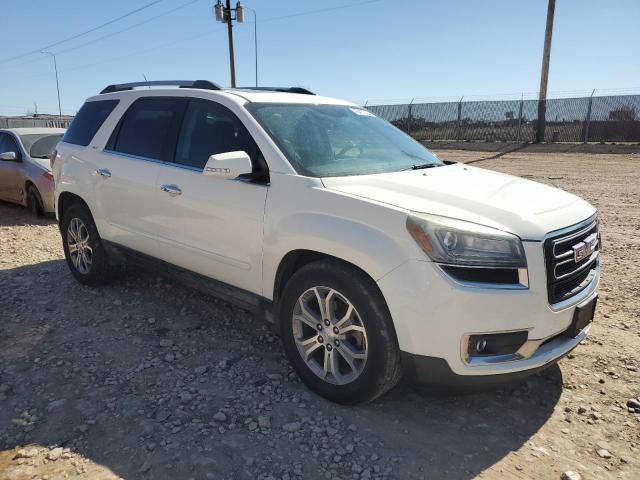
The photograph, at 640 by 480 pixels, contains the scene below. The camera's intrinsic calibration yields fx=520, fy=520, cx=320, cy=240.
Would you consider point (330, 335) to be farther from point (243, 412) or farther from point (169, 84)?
point (169, 84)

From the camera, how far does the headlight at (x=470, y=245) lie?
2537 mm

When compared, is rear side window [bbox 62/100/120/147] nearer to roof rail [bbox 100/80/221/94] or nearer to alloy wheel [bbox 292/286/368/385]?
roof rail [bbox 100/80/221/94]

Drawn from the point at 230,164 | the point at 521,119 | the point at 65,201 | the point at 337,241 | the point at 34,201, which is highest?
the point at 521,119

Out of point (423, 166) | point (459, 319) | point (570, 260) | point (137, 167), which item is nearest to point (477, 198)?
point (570, 260)

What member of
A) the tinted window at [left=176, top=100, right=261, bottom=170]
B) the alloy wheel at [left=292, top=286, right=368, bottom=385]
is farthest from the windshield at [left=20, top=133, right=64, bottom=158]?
the alloy wheel at [left=292, top=286, right=368, bottom=385]

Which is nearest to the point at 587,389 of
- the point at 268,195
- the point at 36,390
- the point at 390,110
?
the point at 268,195

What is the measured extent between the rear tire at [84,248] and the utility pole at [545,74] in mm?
22719

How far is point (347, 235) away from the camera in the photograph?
2.79 meters

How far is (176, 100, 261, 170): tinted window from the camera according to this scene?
355cm

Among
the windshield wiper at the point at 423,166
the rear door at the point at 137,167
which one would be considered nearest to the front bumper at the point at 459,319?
the windshield wiper at the point at 423,166

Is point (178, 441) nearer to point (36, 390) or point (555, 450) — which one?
point (36, 390)

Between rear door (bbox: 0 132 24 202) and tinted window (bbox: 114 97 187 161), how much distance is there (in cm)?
520

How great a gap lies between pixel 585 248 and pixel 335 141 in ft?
5.75

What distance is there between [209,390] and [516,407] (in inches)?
73.6
